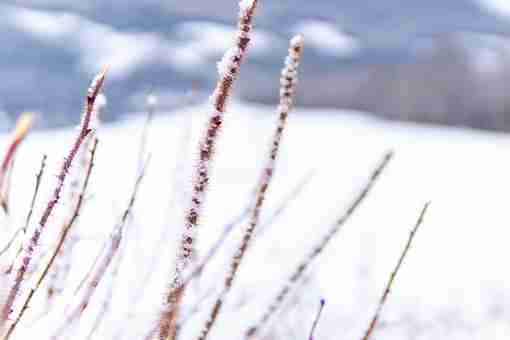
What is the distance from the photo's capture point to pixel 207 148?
0.47m

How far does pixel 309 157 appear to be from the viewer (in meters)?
5.01

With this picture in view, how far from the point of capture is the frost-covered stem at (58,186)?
0.47 metres

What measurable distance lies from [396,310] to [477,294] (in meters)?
0.55

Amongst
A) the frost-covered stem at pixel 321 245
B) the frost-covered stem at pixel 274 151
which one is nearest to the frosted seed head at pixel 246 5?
the frost-covered stem at pixel 274 151

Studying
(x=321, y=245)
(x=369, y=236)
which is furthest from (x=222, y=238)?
(x=369, y=236)

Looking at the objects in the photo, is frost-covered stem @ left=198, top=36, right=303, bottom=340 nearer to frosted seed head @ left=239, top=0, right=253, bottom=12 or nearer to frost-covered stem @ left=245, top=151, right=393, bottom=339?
frost-covered stem @ left=245, top=151, right=393, bottom=339

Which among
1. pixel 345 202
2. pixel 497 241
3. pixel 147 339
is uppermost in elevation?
pixel 345 202

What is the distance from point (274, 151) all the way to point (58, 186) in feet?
0.81

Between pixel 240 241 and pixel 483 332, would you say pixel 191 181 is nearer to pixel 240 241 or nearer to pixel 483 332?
pixel 240 241

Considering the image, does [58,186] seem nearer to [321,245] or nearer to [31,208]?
[31,208]

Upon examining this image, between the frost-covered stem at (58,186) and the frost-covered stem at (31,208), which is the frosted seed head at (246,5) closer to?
the frost-covered stem at (58,186)

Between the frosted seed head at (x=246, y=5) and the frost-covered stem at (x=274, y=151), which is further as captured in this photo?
the frost-covered stem at (x=274, y=151)

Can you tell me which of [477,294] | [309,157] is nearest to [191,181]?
[477,294]

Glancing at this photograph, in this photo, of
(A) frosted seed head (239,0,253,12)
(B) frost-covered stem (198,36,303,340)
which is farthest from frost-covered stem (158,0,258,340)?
(B) frost-covered stem (198,36,303,340)
